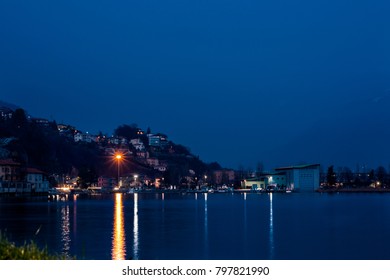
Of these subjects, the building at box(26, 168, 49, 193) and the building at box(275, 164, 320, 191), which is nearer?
the building at box(26, 168, 49, 193)

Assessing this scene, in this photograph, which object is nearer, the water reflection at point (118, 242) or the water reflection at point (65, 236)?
the water reflection at point (118, 242)

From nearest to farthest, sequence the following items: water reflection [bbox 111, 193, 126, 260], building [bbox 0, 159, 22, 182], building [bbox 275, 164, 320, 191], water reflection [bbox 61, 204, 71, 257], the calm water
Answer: water reflection [bbox 111, 193, 126, 260] → the calm water → water reflection [bbox 61, 204, 71, 257] → building [bbox 0, 159, 22, 182] → building [bbox 275, 164, 320, 191]

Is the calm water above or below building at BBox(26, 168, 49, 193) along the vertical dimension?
below

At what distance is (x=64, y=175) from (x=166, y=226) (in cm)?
12523

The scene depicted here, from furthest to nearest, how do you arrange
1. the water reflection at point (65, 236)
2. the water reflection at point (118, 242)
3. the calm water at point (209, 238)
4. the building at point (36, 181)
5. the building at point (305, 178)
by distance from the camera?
the building at point (305, 178) < the building at point (36, 181) < the water reflection at point (65, 236) < the calm water at point (209, 238) < the water reflection at point (118, 242)

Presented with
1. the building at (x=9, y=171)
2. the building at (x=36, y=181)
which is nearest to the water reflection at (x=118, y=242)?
the building at (x=9, y=171)

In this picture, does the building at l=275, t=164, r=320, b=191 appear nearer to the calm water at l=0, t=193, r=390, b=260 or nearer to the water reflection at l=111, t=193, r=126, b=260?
the calm water at l=0, t=193, r=390, b=260

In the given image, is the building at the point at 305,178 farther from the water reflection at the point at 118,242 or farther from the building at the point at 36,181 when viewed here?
the water reflection at the point at 118,242

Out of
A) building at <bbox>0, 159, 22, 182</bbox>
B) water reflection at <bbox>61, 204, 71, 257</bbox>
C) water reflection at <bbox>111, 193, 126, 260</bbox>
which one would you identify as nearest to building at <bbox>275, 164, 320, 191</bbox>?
building at <bbox>0, 159, 22, 182</bbox>

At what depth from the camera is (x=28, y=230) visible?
4356cm

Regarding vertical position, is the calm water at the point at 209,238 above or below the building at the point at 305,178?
below

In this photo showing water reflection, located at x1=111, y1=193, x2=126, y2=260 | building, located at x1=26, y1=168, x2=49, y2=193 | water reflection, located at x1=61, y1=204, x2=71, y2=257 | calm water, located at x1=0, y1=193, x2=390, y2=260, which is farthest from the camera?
building, located at x1=26, y1=168, x2=49, y2=193
